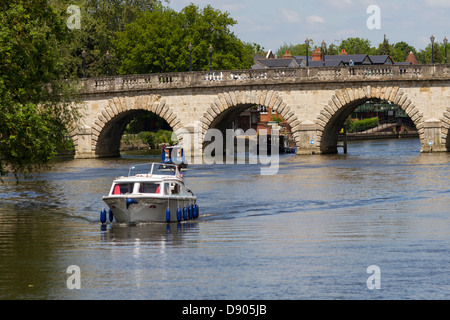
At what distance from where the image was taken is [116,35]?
101 metres

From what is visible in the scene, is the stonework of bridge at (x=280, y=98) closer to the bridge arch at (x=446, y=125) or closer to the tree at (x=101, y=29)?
the bridge arch at (x=446, y=125)

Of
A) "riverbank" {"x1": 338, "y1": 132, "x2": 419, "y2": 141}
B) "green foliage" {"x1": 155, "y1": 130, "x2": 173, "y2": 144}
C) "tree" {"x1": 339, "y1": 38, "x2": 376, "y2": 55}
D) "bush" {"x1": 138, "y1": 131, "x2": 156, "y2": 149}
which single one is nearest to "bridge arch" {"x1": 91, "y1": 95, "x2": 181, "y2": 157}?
"bush" {"x1": 138, "y1": 131, "x2": 156, "y2": 149}

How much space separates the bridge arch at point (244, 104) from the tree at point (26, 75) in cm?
3111

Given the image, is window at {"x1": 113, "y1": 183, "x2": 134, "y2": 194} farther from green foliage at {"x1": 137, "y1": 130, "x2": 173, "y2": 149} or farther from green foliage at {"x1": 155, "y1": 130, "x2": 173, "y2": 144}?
green foliage at {"x1": 155, "y1": 130, "x2": 173, "y2": 144}

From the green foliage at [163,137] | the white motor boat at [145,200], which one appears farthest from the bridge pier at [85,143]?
the white motor boat at [145,200]

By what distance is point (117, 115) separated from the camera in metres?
70.4

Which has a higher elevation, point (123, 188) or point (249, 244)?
point (123, 188)

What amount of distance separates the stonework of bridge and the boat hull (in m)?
32.5

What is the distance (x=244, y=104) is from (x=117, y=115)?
1077 centimetres

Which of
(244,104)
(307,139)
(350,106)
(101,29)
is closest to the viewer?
(307,139)

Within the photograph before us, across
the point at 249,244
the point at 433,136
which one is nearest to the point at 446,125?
the point at 433,136

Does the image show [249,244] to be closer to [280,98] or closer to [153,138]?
[280,98]

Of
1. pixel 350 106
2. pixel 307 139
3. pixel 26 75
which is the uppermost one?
pixel 26 75
